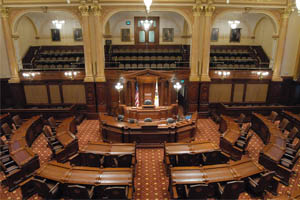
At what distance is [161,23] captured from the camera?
46.1ft

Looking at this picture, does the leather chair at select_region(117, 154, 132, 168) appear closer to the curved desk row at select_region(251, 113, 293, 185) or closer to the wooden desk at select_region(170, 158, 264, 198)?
the wooden desk at select_region(170, 158, 264, 198)

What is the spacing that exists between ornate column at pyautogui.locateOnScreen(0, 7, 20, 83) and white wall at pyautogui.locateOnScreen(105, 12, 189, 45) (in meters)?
5.57

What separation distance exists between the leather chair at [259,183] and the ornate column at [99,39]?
8607 mm

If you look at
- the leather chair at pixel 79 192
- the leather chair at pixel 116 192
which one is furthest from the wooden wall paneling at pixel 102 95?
the leather chair at pixel 116 192

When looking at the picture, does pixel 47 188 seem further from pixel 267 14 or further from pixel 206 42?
pixel 267 14

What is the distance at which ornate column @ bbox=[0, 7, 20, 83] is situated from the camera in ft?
35.2

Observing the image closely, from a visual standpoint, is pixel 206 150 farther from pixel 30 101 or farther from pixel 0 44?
pixel 0 44

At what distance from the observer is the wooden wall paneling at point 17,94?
1162 centimetres

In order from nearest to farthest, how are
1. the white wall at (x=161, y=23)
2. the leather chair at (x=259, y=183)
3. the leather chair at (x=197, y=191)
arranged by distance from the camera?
the leather chair at (x=197, y=191) → the leather chair at (x=259, y=183) → the white wall at (x=161, y=23)

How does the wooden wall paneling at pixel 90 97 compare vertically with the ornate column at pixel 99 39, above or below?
below

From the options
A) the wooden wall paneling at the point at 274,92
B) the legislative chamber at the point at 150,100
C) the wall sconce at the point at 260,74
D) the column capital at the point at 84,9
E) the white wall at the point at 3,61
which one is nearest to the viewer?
the legislative chamber at the point at 150,100

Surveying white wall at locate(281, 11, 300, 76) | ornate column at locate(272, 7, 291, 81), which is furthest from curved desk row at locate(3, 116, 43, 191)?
white wall at locate(281, 11, 300, 76)

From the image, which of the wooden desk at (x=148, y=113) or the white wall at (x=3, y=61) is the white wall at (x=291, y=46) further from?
the white wall at (x=3, y=61)

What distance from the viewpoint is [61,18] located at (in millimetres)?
13891
